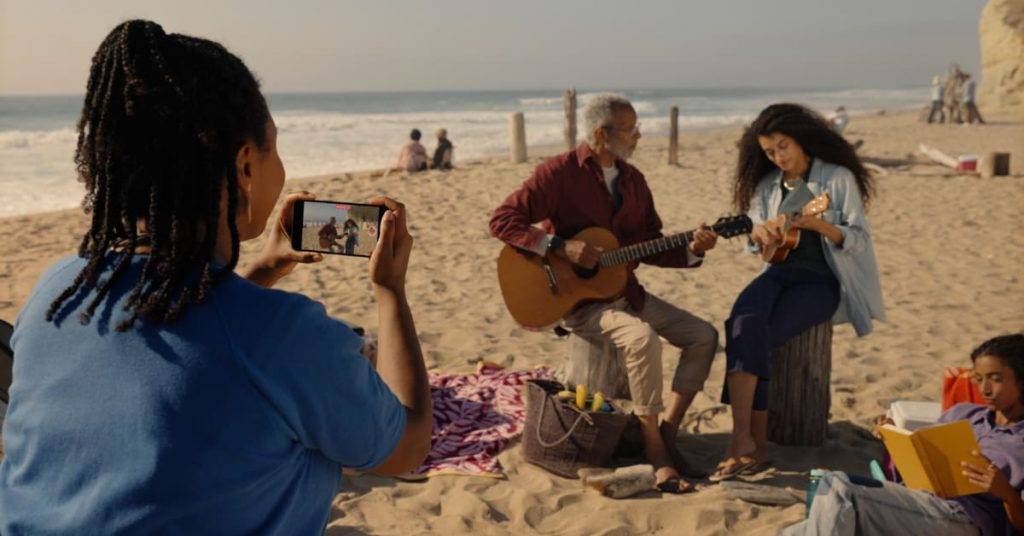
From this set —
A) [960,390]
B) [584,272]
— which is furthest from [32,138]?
[960,390]

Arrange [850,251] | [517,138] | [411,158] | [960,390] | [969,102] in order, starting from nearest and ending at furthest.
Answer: [960,390] → [850,251] → [411,158] → [517,138] → [969,102]

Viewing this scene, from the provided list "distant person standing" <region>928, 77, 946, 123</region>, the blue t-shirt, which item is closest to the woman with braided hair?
the blue t-shirt

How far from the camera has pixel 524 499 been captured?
164 inches

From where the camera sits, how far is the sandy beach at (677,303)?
4055 mm

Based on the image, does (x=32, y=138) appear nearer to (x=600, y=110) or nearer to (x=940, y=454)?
(x=600, y=110)

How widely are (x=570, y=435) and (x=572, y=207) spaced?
1223 millimetres

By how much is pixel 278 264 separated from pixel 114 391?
2.45 feet

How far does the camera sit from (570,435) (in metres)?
4.43

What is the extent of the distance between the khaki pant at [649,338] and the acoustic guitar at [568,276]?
83mm

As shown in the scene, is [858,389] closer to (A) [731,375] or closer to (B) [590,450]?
(A) [731,375]

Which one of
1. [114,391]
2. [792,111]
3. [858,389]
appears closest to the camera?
[114,391]

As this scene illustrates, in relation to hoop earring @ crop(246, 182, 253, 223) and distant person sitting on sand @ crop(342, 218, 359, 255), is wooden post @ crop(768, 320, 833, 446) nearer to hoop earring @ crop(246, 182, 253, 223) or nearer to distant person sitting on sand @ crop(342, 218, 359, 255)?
distant person sitting on sand @ crop(342, 218, 359, 255)

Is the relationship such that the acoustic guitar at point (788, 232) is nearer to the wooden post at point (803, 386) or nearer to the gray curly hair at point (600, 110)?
the wooden post at point (803, 386)

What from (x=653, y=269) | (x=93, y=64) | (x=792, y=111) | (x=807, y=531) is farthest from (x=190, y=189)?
(x=653, y=269)
